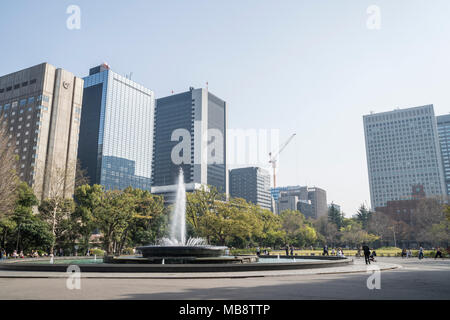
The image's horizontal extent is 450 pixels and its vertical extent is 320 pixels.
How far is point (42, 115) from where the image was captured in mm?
100125

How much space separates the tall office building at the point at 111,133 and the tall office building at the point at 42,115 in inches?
2447

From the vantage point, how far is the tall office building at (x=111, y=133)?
170 m

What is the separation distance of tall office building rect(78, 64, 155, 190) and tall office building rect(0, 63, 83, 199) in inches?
2447

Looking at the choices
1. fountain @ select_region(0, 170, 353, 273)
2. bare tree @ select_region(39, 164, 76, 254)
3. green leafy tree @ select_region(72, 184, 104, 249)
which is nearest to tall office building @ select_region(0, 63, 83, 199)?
bare tree @ select_region(39, 164, 76, 254)

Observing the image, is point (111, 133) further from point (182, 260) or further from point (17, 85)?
point (182, 260)

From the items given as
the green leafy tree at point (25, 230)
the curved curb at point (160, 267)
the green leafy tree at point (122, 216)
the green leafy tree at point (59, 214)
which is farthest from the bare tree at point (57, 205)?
the curved curb at point (160, 267)

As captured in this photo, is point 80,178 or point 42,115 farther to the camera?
point 42,115

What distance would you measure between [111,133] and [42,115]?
77.1m

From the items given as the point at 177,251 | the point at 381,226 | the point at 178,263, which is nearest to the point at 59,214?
the point at 177,251

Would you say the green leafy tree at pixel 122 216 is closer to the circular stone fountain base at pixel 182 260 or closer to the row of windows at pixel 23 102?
the circular stone fountain base at pixel 182 260
